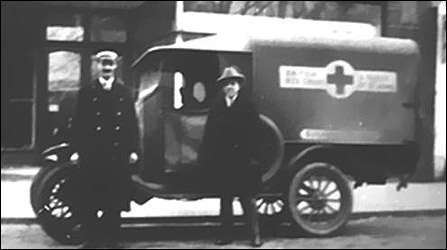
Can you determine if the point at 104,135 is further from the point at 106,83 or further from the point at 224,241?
the point at 224,241

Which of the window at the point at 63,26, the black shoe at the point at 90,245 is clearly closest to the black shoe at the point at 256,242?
the black shoe at the point at 90,245

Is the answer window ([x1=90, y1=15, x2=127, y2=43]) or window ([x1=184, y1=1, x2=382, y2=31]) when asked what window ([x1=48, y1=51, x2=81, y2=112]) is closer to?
window ([x1=90, y1=15, x2=127, y2=43])

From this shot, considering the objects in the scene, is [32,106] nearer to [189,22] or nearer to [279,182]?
[189,22]

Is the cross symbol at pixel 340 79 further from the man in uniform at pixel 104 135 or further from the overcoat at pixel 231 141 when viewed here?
the man in uniform at pixel 104 135

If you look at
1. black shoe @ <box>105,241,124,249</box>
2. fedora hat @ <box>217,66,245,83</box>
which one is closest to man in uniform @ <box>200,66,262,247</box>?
fedora hat @ <box>217,66,245,83</box>

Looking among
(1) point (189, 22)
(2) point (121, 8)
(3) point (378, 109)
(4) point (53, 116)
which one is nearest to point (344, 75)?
(3) point (378, 109)

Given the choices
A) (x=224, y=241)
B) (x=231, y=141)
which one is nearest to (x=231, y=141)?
(x=231, y=141)

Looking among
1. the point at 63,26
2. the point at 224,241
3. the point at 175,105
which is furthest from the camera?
the point at 224,241
